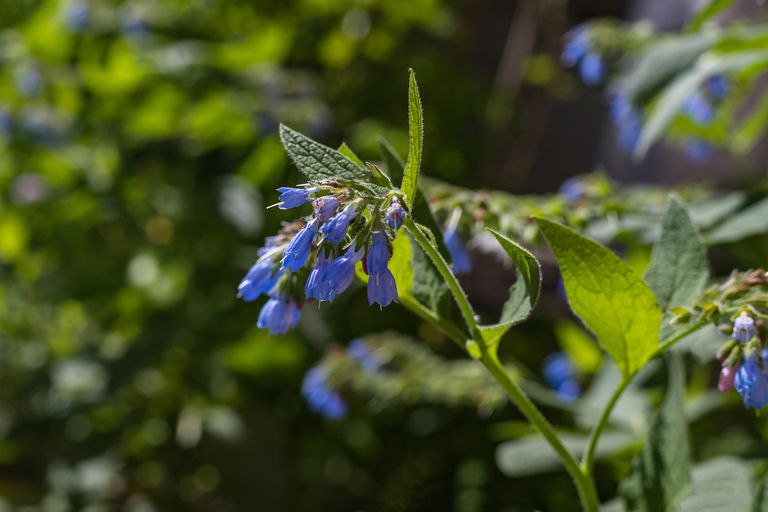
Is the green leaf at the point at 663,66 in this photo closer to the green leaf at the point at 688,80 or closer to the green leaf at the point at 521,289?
the green leaf at the point at 688,80

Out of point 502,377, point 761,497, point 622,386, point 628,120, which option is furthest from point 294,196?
point 628,120

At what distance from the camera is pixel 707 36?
1.71 m

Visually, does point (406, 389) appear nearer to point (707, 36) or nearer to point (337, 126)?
point (707, 36)

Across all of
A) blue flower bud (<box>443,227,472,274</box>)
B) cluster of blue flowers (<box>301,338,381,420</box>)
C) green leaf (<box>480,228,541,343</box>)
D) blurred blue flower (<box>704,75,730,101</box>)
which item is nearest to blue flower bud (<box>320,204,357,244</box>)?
green leaf (<box>480,228,541,343</box>)

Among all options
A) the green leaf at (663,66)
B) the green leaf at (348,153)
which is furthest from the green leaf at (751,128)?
the green leaf at (348,153)

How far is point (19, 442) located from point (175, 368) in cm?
51

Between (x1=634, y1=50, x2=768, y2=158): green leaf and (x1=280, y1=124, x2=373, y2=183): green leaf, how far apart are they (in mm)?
928

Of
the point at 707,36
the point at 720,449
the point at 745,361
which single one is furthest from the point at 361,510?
the point at 745,361

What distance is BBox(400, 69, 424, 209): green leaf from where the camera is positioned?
30.2 inches

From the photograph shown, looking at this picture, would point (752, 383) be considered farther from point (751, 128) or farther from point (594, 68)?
point (751, 128)

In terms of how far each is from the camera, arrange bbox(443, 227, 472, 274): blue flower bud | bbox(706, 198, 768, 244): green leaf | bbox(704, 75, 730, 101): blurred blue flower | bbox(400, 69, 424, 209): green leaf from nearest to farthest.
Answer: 1. bbox(400, 69, 424, 209): green leaf
2. bbox(443, 227, 472, 274): blue flower bud
3. bbox(706, 198, 768, 244): green leaf
4. bbox(704, 75, 730, 101): blurred blue flower

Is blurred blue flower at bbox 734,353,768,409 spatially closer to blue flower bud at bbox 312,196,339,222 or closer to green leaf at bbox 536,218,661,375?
green leaf at bbox 536,218,661,375

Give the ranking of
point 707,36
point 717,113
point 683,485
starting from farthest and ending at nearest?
point 717,113
point 707,36
point 683,485

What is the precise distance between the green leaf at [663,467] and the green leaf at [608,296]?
175 mm
